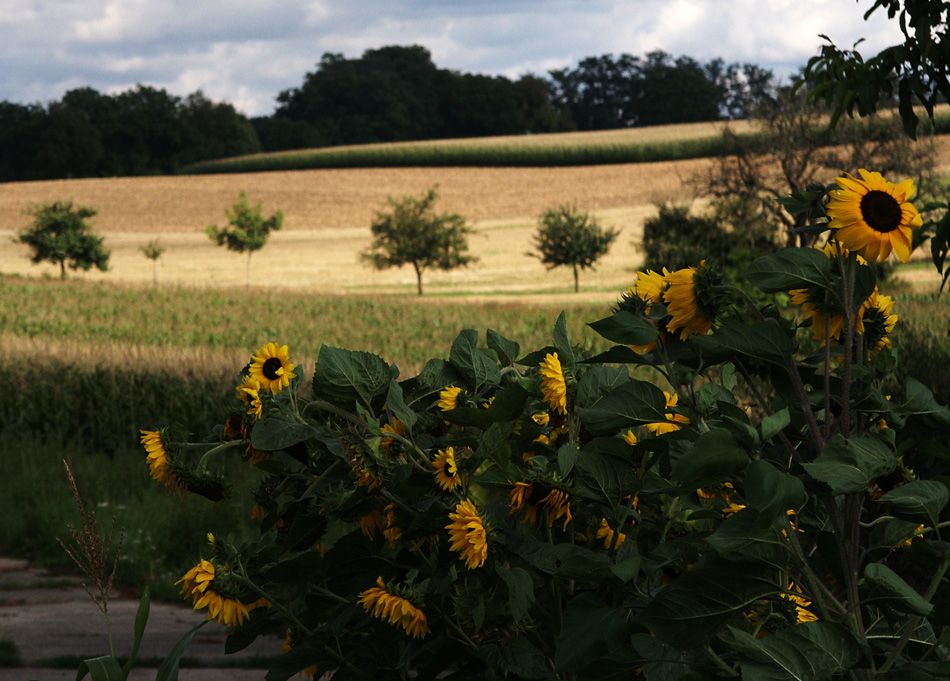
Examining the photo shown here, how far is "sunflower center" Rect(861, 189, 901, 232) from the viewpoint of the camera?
123 centimetres

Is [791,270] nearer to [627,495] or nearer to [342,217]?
[627,495]

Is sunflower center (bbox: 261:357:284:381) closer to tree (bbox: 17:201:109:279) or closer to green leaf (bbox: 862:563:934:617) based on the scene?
green leaf (bbox: 862:563:934:617)

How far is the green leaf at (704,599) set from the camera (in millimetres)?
1173

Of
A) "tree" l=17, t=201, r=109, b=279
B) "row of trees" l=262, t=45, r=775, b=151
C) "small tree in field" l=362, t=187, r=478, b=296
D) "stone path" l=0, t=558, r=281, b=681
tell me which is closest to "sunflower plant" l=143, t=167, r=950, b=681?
"stone path" l=0, t=558, r=281, b=681

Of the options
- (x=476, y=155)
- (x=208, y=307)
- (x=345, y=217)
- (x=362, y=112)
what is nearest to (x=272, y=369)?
(x=208, y=307)

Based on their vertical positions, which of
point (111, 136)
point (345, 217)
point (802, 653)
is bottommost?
point (345, 217)

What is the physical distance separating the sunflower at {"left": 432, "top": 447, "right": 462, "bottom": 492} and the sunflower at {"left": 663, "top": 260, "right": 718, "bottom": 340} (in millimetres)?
458

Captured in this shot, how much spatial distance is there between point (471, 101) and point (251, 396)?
8678 cm

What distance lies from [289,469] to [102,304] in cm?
2343

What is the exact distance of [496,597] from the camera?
1566 millimetres

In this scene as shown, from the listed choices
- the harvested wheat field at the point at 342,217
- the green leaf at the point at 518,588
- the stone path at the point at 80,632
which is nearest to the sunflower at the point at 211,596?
the green leaf at the point at 518,588

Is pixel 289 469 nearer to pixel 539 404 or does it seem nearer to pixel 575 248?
pixel 539 404

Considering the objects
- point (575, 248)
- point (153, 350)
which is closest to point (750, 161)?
point (575, 248)

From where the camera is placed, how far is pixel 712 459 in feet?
3.53
